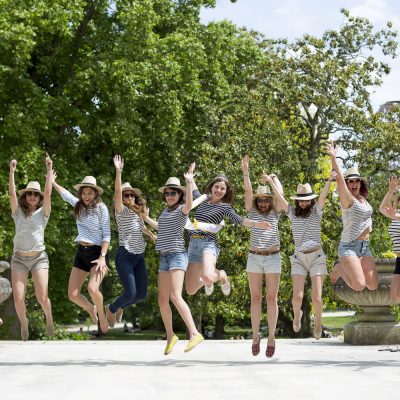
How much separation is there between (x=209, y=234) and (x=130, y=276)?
1.28 m

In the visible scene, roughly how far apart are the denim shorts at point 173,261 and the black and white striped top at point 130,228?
0.77 meters

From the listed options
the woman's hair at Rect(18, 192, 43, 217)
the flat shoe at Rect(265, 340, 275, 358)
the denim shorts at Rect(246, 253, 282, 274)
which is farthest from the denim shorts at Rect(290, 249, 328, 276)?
the woman's hair at Rect(18, 192, 43, 217)

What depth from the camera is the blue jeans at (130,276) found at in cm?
1170

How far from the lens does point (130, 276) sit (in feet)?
38.4

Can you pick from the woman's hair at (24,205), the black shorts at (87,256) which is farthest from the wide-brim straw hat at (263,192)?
the woman's hair at (24,205)

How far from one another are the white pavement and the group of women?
544mm

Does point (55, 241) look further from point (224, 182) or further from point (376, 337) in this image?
point (224, 182)

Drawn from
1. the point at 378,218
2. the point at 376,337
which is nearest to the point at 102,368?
the point at 376,337

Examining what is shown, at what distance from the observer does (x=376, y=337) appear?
15.1 m

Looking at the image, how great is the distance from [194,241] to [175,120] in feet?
50.6

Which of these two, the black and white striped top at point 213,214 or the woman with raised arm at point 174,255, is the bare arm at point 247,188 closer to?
the black and white striped top at point 213,214

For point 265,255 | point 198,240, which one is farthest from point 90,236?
point 265,255

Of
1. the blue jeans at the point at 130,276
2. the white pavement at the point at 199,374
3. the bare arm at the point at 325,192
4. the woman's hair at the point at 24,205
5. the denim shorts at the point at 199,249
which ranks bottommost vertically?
the white pavement at the point at 199,374

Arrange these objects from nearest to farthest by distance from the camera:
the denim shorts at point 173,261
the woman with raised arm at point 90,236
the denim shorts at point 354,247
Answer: the denim shorts at point 173,261, the denim shorts at point 354,247, the woman with raised arm at point 90,236
